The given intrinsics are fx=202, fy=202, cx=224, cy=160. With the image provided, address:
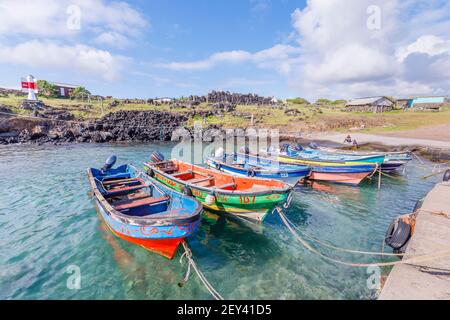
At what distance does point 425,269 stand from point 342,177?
9.89 m

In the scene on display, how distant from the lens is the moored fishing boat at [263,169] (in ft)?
41.7

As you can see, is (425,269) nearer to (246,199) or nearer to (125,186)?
(246,199)

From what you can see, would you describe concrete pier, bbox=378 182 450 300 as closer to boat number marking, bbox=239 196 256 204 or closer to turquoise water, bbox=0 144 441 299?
Answer: turquoise water, bbox=0 144 441 299

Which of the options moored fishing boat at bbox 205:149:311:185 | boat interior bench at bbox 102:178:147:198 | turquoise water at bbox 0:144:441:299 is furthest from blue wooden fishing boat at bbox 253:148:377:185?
boat interior bench at bbox 102:178:147:198

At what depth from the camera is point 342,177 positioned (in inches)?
559

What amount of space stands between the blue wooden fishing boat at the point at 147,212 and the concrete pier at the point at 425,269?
4.77m

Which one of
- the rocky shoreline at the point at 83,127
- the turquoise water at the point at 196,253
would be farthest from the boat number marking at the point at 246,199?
the rocky shoreline at the point at 83,127

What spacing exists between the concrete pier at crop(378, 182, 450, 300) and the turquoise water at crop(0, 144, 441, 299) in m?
1.20

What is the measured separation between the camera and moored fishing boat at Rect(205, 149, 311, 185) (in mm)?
12695

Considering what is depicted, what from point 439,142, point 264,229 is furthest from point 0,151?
point 439,142

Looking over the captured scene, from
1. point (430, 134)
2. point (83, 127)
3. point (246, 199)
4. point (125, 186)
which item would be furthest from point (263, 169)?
point (83, 127)

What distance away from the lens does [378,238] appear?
792 cm

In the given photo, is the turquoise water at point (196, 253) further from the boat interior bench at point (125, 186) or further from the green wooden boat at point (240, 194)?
the boat interior bench at point (125, 186)

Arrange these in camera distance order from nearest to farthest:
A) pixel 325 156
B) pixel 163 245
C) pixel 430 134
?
pixel 163 245 < pixel 325 156 < pixel 430 134
